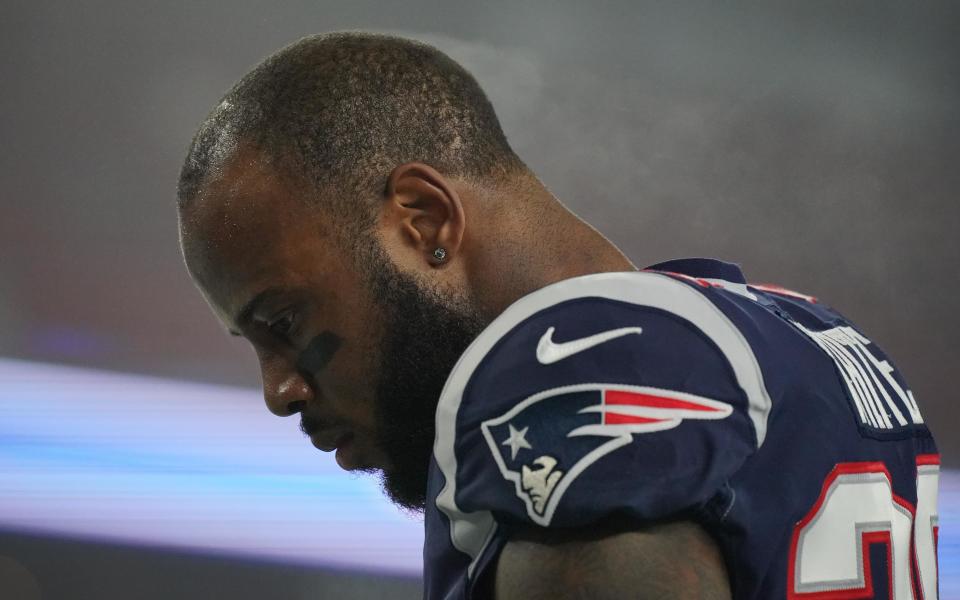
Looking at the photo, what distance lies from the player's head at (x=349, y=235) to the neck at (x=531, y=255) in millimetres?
14

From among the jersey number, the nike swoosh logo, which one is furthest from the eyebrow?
the jersey number

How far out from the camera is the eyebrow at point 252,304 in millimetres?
953

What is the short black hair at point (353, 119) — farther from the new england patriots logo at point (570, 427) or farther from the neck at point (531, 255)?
the new england patriots logo at point (570, 427)

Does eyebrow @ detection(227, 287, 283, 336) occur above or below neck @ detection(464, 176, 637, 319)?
below

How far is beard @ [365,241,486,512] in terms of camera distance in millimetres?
916

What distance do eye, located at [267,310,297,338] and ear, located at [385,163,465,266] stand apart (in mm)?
139

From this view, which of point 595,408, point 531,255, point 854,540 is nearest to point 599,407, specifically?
point 595,408

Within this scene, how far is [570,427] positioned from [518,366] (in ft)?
0.17

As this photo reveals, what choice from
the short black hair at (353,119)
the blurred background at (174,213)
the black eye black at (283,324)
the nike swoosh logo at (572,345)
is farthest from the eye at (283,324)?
the blurred background at (174,213)

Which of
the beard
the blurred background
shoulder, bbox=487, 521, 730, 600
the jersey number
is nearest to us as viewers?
shoulder, bbox=487, 521, 730, 600

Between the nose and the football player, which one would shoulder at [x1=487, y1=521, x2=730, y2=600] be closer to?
the football player

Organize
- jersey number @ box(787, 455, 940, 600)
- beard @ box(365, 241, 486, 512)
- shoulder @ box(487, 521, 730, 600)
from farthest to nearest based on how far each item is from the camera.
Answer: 1. beard @ box(365, 241, 486, 512)
2. jersey number @ box(787, 455, 940, 600)
3. shoulder @ box(487, 521, 730, 600)

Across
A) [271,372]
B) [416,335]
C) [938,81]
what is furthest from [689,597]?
[938,81]

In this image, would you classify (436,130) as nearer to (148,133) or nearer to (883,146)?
(148,133)
